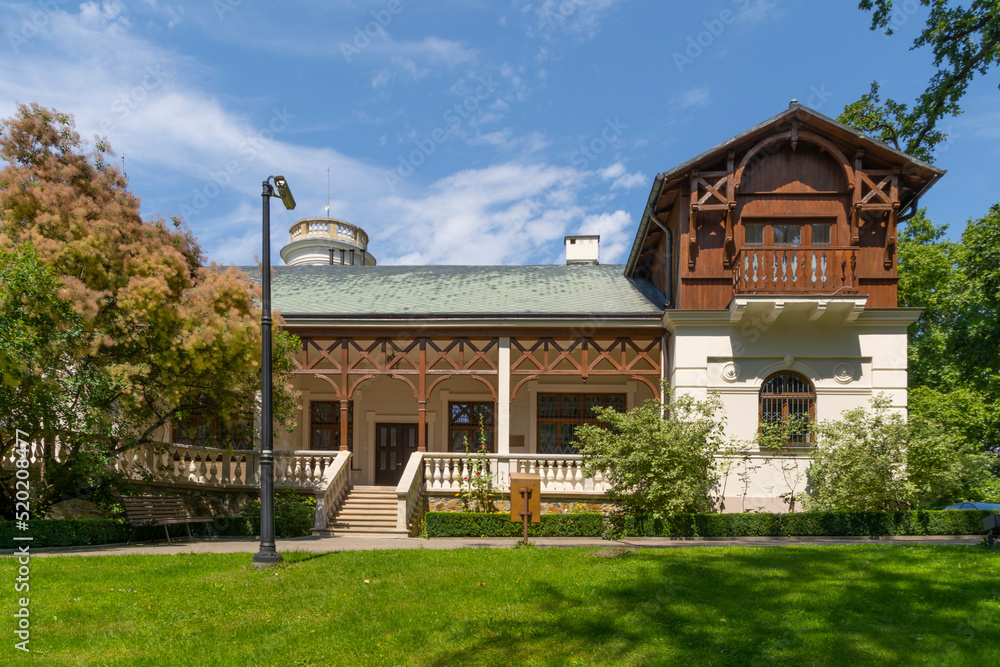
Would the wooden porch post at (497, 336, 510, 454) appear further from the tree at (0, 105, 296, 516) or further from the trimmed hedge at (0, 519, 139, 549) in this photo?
the trimmed hedge at (0, 519, 139, 549)

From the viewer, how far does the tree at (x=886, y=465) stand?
45.3ft

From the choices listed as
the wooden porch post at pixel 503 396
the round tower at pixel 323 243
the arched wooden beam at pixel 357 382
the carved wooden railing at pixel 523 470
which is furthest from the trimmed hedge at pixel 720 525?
the round tower at pixel 323 243

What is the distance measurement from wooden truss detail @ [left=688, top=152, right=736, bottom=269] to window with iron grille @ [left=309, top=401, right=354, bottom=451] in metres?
11.5

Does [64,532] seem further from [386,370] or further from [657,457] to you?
[657,457]

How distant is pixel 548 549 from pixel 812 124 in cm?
1170

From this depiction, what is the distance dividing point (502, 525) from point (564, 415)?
7.05 m

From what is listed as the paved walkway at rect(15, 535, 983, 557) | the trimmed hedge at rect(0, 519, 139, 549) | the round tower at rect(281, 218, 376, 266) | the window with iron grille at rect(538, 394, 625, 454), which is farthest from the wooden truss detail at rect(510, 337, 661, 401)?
the round tower at rect(281, 218, 376, 266)

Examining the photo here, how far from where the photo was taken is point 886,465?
13.7 meters

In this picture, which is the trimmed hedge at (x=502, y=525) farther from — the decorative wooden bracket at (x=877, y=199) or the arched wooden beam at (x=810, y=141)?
the decorative wooden bracket at (x=877, y=199)

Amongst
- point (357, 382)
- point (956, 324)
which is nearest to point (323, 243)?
point (357, 382)

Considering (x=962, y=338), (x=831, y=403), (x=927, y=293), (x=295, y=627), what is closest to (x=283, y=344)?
(x=295, y=627)

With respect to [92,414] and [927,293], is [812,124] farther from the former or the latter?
[92,414]

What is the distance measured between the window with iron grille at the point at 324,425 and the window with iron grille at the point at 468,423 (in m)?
3.15

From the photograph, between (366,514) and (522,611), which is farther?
(366,514)
